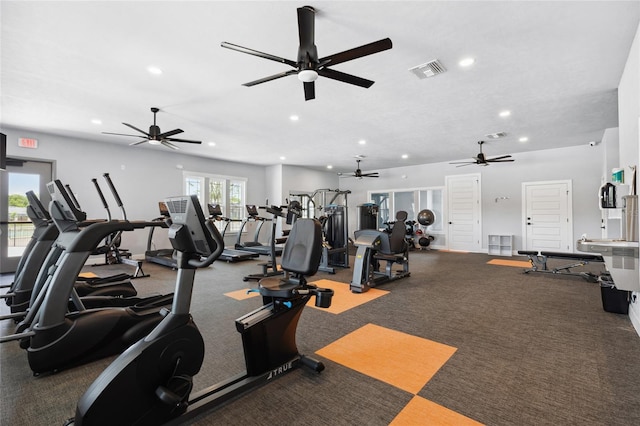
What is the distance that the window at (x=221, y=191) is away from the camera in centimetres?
900

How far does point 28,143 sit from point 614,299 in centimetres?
1041

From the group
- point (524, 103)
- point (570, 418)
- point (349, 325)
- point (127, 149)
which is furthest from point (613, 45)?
point (127, 149)

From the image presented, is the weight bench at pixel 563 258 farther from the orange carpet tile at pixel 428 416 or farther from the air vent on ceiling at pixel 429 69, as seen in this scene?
the orange carpet tile at pixel 428 416

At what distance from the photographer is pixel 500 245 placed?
342 inches

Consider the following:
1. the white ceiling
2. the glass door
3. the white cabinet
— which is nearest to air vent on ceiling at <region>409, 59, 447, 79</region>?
the white ceiling

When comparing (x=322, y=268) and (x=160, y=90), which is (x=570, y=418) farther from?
(x=160, y=90)

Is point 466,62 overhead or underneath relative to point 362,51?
overhead

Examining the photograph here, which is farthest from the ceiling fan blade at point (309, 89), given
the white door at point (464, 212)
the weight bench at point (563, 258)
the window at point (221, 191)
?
the white door at point (464, 212)

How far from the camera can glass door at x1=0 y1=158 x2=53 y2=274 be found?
5988 mm

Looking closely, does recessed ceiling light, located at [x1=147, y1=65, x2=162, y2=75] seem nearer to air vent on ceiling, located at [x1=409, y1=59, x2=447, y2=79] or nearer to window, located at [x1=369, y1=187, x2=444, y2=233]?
air vent on ceiling, located at [x1=409, y1=59, x2=447, y2=79]

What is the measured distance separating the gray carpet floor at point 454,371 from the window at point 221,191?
5.59 m

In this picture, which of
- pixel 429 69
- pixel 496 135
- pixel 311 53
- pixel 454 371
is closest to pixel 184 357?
pixel 454 371

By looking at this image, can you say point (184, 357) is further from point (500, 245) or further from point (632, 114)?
point (500, 245)

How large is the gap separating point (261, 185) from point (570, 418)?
397 inches
